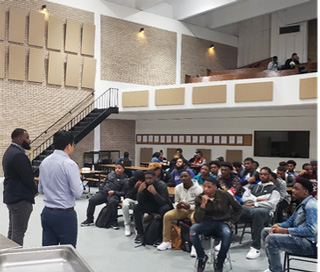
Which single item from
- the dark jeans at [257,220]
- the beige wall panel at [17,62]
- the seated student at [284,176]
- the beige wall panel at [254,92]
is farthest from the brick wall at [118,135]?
the dark jeans at [257,220]

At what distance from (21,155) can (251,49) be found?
736 inches

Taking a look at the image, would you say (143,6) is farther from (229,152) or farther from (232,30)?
(229,152)

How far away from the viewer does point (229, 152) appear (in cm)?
1595

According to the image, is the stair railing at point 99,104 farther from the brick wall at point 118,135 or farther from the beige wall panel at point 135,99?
the brick wall at point 118,135

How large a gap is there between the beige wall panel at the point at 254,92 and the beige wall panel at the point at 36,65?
7.46 meters

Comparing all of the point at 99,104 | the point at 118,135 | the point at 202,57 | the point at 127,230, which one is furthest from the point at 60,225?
the point at 202,57

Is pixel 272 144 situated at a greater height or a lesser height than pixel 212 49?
lesser

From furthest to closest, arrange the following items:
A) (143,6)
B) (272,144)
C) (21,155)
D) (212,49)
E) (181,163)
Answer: (212,49) → (143,6) → (272,144) → (181,163) → (21,155)

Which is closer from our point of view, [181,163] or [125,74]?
[181,163]

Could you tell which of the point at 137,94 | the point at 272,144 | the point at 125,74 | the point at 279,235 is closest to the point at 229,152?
the point at 272,144

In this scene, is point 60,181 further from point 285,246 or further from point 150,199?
point 150,199

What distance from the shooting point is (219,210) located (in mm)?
4969

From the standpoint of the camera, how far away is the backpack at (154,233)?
601 centimetres

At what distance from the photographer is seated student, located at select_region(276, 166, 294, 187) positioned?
25.6 ft
